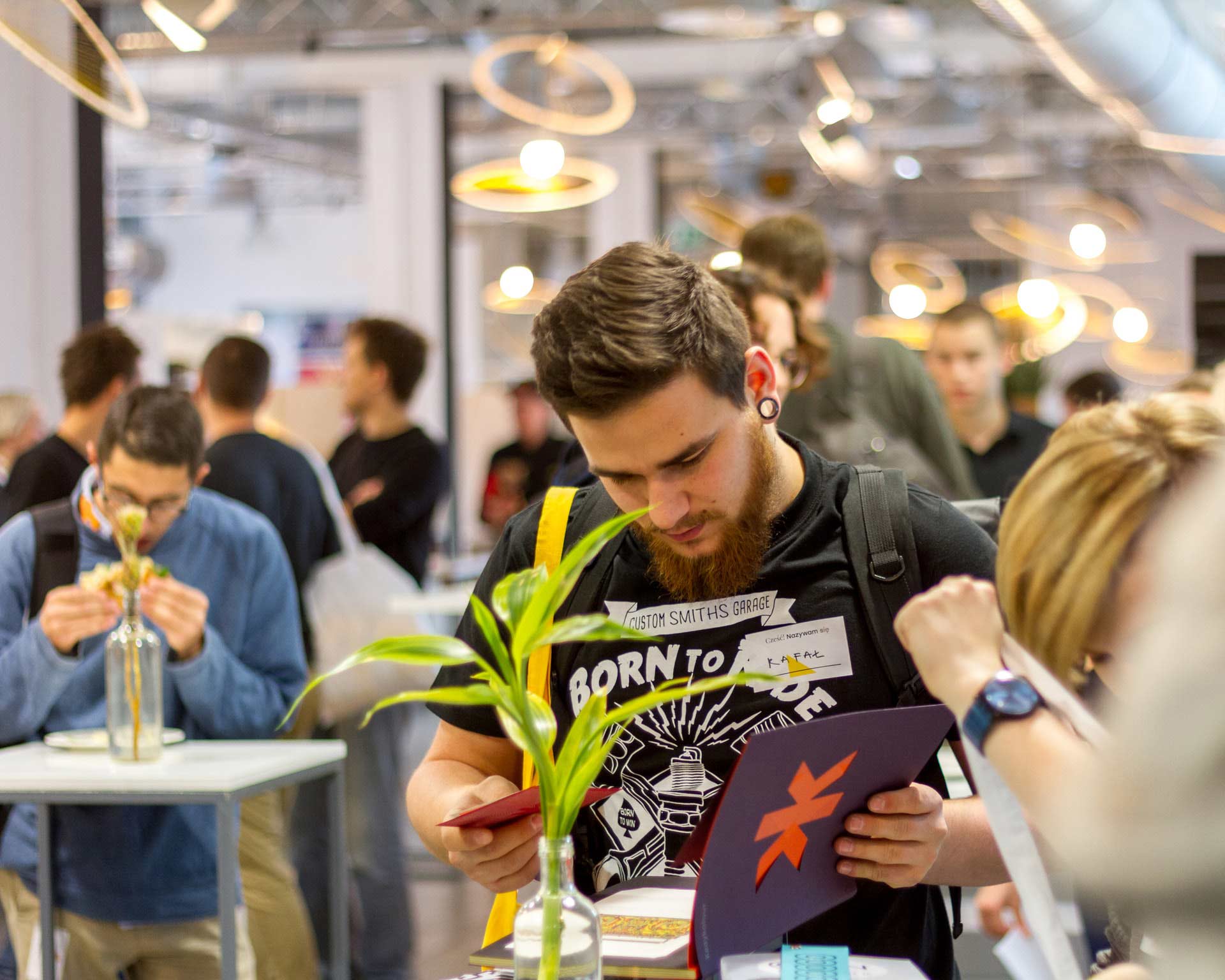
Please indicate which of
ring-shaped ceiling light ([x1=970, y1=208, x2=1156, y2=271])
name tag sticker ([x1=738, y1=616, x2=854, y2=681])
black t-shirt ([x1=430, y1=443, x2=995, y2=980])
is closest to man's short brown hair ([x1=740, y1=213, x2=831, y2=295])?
black t-shirt ([x1=430, y1=443, x2=995, y2=980])

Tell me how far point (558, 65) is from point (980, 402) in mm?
3612

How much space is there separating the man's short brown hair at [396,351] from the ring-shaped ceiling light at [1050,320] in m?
9.73

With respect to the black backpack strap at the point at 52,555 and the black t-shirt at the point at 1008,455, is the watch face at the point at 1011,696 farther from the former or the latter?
the black t-shirt at the point at 1008,455

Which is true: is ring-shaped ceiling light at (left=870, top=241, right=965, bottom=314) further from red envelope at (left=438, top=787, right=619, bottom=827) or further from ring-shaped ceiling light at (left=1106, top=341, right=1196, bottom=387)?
red envelope at (left=438, top=787, right=619, bottom=827)

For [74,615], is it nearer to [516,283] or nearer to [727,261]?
[727,261]

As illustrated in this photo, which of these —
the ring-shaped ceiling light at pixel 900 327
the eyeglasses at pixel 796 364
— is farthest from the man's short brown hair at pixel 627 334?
the ring-shaped ceiling light at pixel 900 327

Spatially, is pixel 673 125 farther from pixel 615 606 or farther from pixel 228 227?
pixel 615 606

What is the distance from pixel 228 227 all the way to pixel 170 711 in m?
17.0

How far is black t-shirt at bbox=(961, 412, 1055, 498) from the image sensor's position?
193 inches

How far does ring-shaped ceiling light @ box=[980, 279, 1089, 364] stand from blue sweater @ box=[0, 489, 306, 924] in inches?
458

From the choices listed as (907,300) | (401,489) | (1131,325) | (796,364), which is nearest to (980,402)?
(401,489)

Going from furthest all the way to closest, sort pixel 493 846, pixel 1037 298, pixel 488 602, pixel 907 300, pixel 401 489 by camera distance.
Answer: pixel 907 300 < pixel 1037 298 < pixel 401 489 < pixel 488 602 < pixel 493 846

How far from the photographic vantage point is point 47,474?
13.3 ft

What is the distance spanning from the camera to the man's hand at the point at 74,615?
9.61 ft
